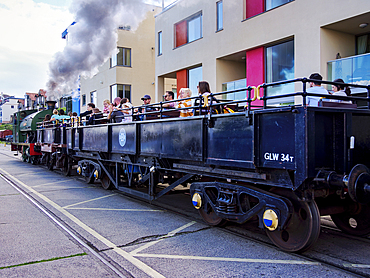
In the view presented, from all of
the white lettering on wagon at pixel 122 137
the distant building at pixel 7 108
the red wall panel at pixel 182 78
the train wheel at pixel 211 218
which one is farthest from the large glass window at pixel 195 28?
the distant building at pixel 7 108

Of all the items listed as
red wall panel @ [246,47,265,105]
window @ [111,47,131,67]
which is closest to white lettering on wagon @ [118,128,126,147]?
red wall panel @ [246,47,265,105]

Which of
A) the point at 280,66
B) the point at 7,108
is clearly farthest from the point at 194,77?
the point at 7,108

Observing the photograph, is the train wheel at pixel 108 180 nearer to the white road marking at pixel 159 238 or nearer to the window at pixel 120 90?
the white road marking at pixel 159 238

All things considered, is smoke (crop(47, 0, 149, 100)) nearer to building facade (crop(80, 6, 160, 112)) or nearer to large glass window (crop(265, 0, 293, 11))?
large glass window (crop(265, 0, 293, 11))

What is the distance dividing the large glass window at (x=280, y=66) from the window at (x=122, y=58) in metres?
14.1

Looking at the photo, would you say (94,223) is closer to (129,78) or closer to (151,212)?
(151,212)

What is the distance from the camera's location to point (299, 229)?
→ 4.21 meters

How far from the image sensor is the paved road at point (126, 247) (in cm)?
380

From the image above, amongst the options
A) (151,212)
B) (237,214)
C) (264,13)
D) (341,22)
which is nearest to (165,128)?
(151,212)

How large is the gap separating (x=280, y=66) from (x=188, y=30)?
6.60m

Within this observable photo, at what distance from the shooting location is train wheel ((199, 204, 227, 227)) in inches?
209

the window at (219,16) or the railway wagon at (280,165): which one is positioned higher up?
the window at (219,16)

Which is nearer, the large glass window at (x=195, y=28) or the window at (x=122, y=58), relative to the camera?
the large glass window at (x=195, y=28)

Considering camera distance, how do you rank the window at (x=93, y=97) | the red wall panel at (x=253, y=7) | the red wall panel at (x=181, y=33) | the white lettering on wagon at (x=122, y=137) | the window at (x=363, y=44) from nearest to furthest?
the white lettering on wagon at (x=122, y=137)
the window at (x=363, y=44)
the red wall panel at (x=253, y=7)
the red wall panel at (x=181, y=33)
the window at (x=93, y=97)
